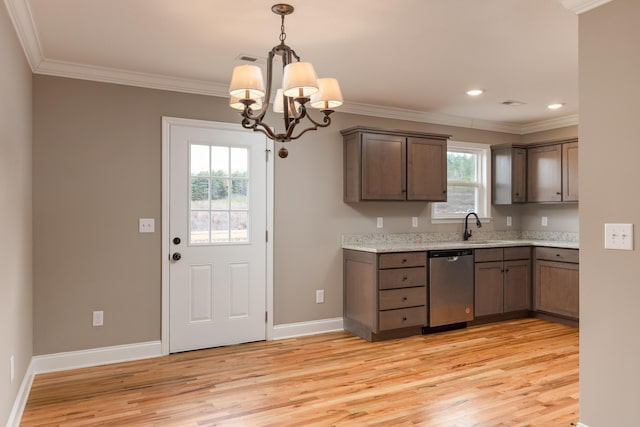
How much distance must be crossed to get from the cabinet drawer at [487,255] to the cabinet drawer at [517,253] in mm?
111

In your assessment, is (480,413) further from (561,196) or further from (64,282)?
(561,196)

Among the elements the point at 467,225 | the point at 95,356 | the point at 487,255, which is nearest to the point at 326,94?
the point at 95,356

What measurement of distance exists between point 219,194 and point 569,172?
13.0 feet

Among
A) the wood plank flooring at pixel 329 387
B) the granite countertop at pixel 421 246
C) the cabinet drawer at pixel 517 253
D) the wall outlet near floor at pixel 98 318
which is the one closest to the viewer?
the wood plank flooring at pixel 329 387

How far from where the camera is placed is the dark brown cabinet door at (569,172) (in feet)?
17.3

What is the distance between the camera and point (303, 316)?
461 cm

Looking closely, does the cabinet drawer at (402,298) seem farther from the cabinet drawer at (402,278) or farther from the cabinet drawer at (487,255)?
the cabinet drawer at (487,255)

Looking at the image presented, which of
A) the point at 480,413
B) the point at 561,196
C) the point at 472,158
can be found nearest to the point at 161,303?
the point at 480,413

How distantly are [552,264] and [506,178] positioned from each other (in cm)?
120

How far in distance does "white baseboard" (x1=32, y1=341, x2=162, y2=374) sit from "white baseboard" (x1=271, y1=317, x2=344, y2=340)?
111 cm

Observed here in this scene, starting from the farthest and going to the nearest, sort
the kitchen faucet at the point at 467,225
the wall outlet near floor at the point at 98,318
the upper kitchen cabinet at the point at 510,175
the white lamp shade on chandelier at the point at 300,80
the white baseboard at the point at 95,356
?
1. the upper kitchen cabinet at the point at 510,175
2. the kitchen faucet at the point at 467,225
3. the wall outlet near floor at the point at 98,318
4. the white baseboard at the point at 95,356
5. the white lamp shade on chandelier at the point at 300,80

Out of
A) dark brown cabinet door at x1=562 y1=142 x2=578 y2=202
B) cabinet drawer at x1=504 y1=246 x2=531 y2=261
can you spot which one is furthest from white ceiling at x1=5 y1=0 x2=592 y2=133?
cabinet drawer at x1=504 y1=246 x2=531 y2=261

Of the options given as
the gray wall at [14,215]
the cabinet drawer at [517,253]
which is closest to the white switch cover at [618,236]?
the gray wall at [14,215]

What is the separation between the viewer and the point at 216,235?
13.7 feet
